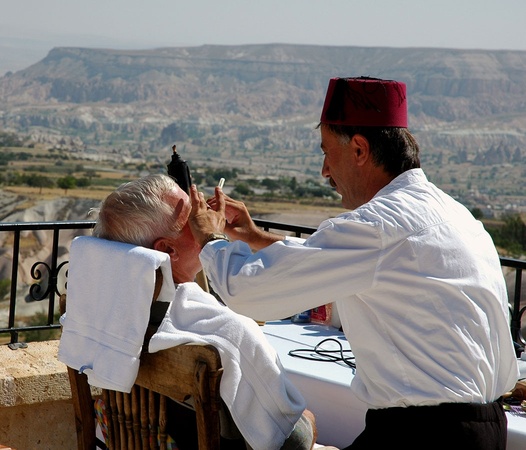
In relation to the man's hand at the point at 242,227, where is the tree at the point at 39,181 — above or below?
below

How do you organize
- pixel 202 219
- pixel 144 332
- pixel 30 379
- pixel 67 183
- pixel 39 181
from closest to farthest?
pixel 144 332 < pixel 202 219 < pixel 30 379 < pixel 67 183 < pixel 39 181

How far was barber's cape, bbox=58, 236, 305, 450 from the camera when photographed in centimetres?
195

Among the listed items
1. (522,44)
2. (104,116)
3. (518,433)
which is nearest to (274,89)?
(104,116)

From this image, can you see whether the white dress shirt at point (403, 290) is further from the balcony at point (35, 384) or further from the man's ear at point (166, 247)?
the balcony at point (35, 384)

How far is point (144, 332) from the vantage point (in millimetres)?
1962

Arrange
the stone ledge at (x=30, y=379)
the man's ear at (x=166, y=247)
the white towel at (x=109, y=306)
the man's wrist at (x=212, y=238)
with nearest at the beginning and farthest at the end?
1. the white towel at (x=109, y=306)
2. the man's wrist at (x=212, y=238)
3. the man's ear at (x=166, y=247)
4. the stone ledge at (x=30, y=379)

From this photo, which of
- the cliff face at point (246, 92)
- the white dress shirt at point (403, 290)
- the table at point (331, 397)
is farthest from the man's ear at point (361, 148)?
the cliff face at point (246, 92)

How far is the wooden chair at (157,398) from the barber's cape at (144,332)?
46 millimetres

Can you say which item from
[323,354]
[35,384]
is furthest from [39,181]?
[323,354]

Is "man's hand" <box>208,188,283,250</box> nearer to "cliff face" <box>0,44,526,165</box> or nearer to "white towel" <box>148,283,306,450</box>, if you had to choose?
"white towel" <box>148,283,306,450</box>

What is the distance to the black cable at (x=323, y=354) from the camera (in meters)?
2.69

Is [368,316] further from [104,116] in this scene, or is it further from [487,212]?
[104,116]

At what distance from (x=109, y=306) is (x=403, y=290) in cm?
68

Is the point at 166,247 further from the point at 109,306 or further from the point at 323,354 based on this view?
the point at 323,354
